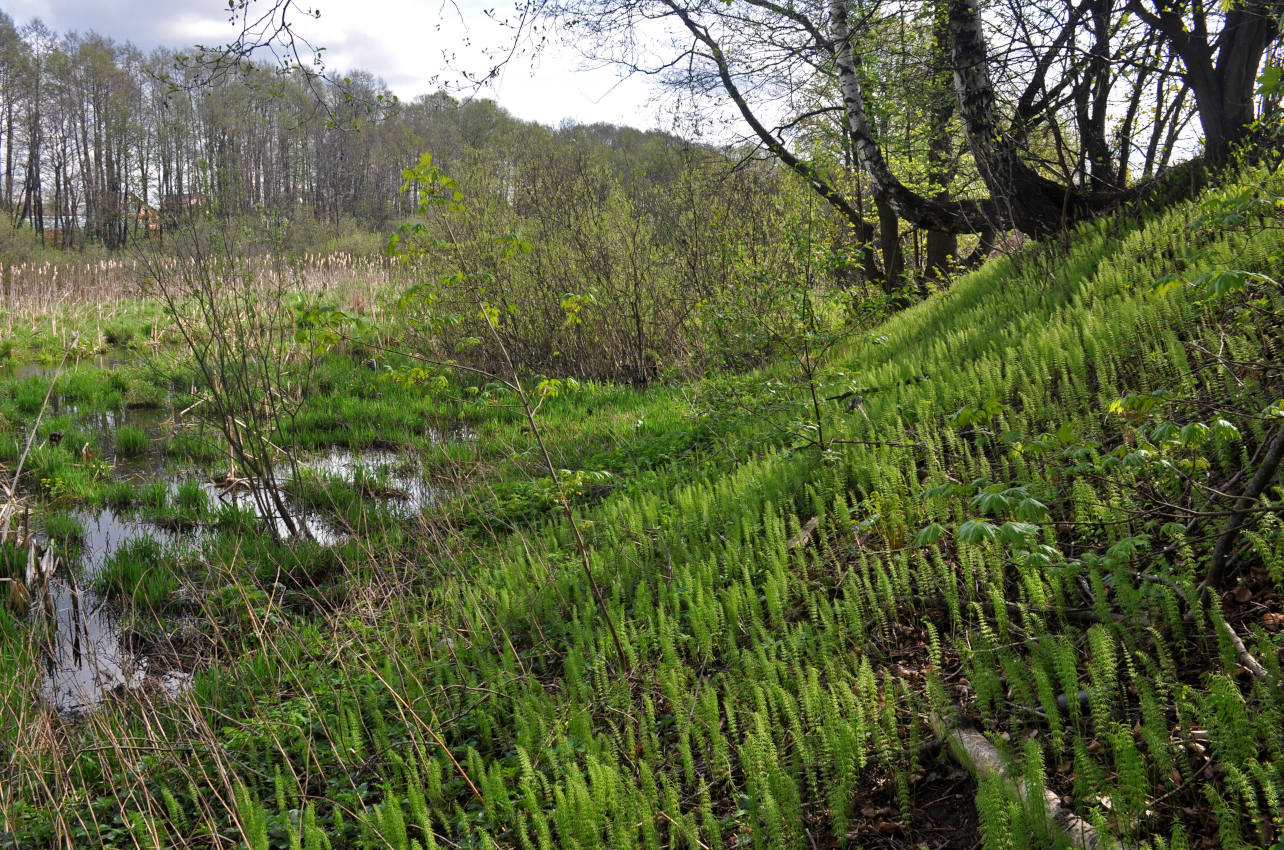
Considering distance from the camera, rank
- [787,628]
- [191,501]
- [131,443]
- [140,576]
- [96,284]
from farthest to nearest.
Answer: [96,284]
[131,443]
[191,501]
[140,576]
[787,628]

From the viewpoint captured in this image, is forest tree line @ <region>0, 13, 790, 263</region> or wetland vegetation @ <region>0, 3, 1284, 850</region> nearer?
wetland vegetation @ <region>0, 3, 1284, 850</region>

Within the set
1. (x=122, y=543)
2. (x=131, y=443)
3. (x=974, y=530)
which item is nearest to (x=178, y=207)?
(x=131, y=443)

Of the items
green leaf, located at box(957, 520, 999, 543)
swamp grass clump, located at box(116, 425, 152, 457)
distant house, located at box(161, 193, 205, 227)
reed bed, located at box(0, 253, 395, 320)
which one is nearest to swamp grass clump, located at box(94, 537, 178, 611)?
distant house, located at box(161, 193, 205, 227)

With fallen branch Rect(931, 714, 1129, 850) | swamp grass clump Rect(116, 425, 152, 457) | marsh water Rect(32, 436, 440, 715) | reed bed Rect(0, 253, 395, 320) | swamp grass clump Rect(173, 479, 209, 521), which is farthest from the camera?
reed bed Rect(0, 253, 395, 320)

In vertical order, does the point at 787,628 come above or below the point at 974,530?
below

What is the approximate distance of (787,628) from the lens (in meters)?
3.61

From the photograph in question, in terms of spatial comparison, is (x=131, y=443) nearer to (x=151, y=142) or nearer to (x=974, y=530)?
(x=974, y=530)

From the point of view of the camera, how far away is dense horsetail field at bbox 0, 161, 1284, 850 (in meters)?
2.46

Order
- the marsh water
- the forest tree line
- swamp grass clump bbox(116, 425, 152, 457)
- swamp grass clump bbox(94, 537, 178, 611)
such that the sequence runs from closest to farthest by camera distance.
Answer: the marsh water < swamp grass clump bbox(94, 537, 178, 611) < swamp grass clump bbox(116, 425, 152, 457) < the forest tree line

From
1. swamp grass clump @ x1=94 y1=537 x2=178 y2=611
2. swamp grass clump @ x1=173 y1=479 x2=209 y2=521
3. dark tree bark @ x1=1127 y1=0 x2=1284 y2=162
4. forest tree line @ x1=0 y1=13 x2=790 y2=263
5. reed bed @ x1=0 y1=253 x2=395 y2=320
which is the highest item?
forest tree line @ x1=0 y1=13 x2=790 y2=263

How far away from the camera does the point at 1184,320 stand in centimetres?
485

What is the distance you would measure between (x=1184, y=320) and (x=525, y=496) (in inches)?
215

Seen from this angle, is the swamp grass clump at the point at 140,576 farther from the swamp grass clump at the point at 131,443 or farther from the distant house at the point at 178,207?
the swamp grass clump at the point at 131,443

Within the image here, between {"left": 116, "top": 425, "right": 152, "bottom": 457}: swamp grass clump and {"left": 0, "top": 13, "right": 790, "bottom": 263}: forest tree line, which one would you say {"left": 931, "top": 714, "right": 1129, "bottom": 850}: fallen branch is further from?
{"left": 0, "top": 13, "right": 790, "bottom": 263}: forest tree line
